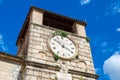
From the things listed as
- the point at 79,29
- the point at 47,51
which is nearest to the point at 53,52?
the point at 47,51

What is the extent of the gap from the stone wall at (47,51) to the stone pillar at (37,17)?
484mm

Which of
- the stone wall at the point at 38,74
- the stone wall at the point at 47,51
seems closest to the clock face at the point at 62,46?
the stone wall at the point at 47,51

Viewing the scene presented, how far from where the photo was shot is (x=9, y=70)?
13.7 m

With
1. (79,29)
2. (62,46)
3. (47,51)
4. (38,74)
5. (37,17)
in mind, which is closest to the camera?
(38,74)

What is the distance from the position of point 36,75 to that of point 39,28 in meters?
3.90

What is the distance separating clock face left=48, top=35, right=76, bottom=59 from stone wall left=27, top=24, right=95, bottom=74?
0.36 m

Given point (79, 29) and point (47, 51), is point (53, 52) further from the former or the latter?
point (79, 29)

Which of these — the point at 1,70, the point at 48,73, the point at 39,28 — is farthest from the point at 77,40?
the point at 1,70

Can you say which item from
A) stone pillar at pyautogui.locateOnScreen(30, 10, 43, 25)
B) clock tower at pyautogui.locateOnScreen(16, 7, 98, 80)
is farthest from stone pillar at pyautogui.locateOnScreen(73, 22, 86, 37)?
stone pillar at pyautogui.locateOnScreen(30, 10, 43, 25)

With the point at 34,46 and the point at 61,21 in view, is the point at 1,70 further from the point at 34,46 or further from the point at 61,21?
the point at 61,21

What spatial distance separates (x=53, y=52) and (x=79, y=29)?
12.4 feet

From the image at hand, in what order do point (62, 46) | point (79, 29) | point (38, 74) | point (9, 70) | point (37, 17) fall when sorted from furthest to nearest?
1. point (79, 29)
2. point (37, 17)
3. point (62, 46)
4. point (38, 74)
5. point (9, 70)

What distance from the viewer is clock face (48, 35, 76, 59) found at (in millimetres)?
15839

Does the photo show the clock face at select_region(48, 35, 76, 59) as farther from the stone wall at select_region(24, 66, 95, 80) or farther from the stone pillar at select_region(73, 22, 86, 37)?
the stone wall at select_region(24, 66, 95, 80)
